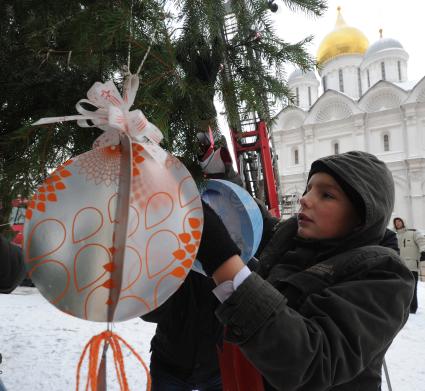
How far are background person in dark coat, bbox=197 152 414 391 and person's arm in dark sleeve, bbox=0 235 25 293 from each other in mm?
932

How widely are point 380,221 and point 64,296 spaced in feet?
2.43

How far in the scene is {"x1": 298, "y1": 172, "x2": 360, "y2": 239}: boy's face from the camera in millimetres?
887

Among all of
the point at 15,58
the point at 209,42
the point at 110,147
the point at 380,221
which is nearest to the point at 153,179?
the point at 110,147

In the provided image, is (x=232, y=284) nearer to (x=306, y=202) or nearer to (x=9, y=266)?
(x=306, y=202)

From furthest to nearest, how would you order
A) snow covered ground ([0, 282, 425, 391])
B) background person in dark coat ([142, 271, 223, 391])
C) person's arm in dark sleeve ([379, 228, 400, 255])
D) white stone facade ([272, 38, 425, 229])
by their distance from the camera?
1. white stone facade ([272, 38, 425, 229])
2. snow covered ground ([0, 282, 425, 391])
3. background person in dark coat ([142, 271, 223, 391])
4. person's arm in dark sleeve ([379, 228, 400, 255])

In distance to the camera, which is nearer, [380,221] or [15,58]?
[380,221]

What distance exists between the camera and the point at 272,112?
126 centimetres

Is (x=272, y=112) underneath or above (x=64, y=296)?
above

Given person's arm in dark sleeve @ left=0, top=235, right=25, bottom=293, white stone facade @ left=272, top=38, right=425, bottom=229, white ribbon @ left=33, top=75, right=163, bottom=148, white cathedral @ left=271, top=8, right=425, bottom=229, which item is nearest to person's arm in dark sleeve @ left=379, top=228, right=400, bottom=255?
white ribbon @ left=33, top=75, right=163, bottom=148

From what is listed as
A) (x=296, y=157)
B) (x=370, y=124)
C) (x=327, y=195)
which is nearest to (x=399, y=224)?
(x=327, y=195)

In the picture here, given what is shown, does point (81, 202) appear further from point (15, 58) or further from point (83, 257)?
point (15, 58)

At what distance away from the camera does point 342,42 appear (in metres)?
26.9

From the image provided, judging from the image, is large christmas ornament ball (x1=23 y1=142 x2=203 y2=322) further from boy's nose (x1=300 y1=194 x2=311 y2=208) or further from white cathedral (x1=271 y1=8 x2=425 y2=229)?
white cathedral (x1=271 y1=8 x2=425 y2=229)

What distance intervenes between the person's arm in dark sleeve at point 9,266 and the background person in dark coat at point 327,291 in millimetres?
932
